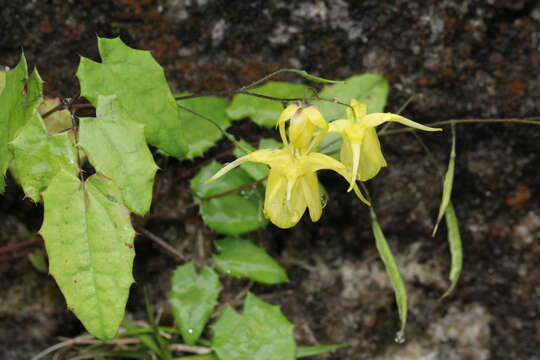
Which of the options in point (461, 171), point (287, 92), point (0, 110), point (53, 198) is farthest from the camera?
point (461, 171)

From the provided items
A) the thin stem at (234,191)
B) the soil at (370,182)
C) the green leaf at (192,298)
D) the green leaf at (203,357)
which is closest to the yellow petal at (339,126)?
the thin stem at (234,191)

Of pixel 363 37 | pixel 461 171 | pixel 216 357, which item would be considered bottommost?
pixel 216 357

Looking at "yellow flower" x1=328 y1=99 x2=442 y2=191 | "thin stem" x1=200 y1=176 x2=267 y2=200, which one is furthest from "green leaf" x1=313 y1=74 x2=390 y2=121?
"yellow flower" x1=328 y1=99 x2=442 y2=191

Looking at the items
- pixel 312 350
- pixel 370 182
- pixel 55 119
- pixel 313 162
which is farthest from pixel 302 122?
pixel 312 350

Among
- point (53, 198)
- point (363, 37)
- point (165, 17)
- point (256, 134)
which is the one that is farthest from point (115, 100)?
point (363, 37)

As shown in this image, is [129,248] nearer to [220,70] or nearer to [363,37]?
[220,70]

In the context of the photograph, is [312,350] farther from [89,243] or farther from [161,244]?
[89,243]
